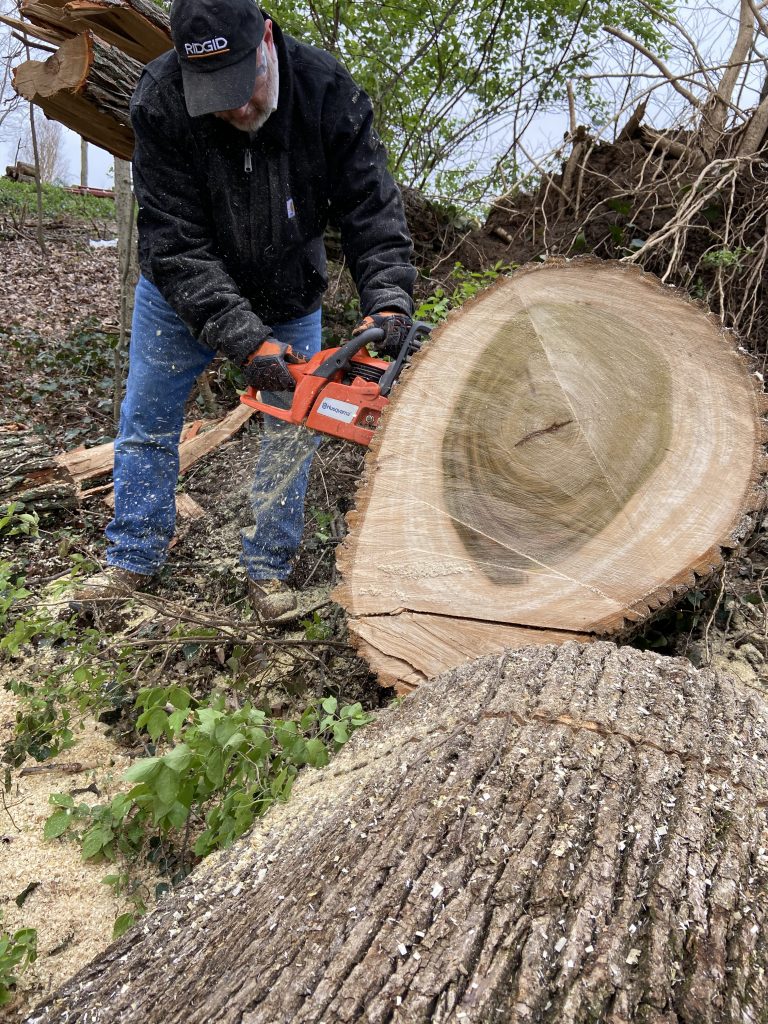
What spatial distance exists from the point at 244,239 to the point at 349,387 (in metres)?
0.86

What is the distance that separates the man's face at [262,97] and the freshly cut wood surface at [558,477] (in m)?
1.13

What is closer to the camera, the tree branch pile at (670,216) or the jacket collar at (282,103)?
the jacket collar at (282,103)

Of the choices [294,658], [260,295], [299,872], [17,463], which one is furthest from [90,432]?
[299,872]

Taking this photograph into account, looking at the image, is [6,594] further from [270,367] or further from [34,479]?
[270,367]

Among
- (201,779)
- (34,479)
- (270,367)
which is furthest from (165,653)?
(34,479)

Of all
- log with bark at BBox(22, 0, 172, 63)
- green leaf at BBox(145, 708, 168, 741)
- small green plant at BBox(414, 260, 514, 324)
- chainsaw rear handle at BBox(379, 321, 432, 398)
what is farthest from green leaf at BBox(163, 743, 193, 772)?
log with bark at BBox(22, 0, 172, 63)

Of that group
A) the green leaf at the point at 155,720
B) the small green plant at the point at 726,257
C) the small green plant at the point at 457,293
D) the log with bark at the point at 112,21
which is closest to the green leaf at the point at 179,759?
the green leaf at the point at 155,720

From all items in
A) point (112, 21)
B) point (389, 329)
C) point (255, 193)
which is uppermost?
point (112, 21)

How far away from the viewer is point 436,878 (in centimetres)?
104

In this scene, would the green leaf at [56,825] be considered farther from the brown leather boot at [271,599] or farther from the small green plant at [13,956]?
the brown leather boot at [271,599]

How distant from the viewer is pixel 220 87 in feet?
6.99

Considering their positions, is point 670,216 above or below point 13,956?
above

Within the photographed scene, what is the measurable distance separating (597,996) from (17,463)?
364 centimetres

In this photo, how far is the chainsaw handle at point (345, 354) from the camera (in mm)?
2203
